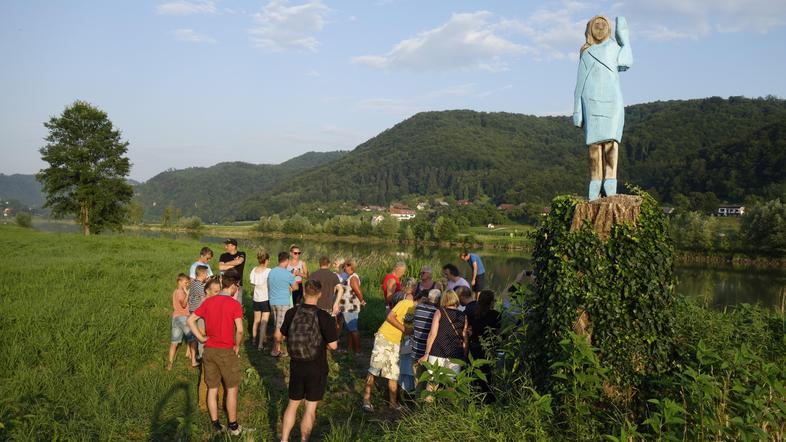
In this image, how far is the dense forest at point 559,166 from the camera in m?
78.7

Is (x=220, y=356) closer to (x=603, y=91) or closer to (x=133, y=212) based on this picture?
(x=603, y=91)

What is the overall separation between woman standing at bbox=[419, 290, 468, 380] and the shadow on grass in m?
2.49

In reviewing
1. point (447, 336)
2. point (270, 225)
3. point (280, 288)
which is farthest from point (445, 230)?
point (447, 336)

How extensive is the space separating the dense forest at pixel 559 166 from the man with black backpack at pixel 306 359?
64332mm

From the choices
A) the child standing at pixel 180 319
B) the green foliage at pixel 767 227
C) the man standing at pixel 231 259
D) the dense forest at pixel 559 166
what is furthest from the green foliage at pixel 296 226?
the child standing at pixel 180 319

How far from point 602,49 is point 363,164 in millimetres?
185849

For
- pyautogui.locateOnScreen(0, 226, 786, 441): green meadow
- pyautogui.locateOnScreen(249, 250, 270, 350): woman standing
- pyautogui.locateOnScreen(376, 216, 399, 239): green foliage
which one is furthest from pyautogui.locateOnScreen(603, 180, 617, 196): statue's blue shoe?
pyautogui.locateOnScreen(376, 216, 399, 239): green foliage

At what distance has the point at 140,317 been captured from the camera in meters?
8.66

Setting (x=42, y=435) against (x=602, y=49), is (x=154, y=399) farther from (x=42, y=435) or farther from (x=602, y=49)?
(x=602, y=49)

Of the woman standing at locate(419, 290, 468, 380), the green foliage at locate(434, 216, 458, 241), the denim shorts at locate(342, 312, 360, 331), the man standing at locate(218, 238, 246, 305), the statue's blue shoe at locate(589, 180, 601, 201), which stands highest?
the statue's blue shoe at locate(589, 180, 601, 201)

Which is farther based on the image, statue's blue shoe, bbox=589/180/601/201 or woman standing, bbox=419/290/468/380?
statue's blue shoe, bbox=589/180/601/201

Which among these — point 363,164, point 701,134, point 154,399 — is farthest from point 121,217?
point 363,164

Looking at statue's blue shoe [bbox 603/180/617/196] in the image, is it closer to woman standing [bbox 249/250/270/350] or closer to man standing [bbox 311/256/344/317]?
man standing [bbox 311/256/344/317]

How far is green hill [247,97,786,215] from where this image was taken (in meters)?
81.8
